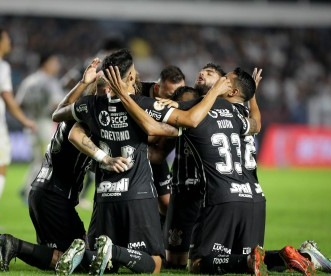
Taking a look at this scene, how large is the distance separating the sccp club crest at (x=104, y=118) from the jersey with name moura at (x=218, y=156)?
76 centimetres

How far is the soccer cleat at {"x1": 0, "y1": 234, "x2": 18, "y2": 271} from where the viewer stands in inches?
289

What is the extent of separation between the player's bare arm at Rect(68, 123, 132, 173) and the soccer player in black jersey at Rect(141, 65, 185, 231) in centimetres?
112

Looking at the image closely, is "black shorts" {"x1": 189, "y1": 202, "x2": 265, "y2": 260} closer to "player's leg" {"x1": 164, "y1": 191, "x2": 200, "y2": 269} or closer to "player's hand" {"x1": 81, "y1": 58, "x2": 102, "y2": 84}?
"player's leg" {"x1": 164, "y1": 191, "x2": 200, "y2": 269}

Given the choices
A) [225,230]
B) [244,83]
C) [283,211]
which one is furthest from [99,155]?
[283,211]

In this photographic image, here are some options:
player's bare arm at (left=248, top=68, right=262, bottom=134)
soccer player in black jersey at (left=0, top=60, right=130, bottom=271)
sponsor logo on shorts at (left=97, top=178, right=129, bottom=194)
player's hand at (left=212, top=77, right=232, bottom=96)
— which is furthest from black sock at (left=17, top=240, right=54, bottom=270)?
player's bare arm at (left=248, top=68, right=262, bottom=134)

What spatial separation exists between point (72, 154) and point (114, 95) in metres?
0.95

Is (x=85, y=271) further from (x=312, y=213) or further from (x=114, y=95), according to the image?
(x=312, y=213)

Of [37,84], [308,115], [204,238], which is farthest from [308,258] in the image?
[308,115]

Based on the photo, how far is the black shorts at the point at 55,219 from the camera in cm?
795

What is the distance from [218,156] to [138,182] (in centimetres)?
84

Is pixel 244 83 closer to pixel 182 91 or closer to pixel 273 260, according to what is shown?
pixel 182 91

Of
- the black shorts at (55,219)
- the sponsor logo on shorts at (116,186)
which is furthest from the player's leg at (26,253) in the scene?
the sponsor logo on shorts at (116,186)

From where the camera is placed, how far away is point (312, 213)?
14250 millimetres

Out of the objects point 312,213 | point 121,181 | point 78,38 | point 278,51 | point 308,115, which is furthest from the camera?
point 278,51
